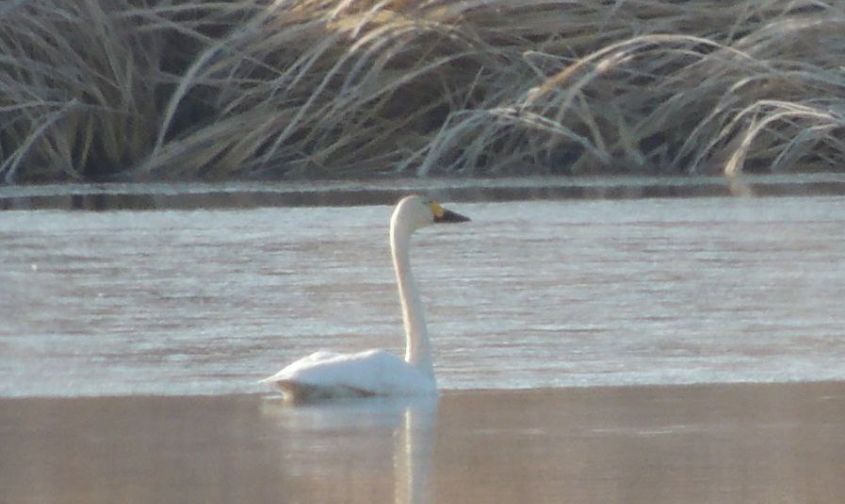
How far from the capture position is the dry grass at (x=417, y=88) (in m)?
14.7

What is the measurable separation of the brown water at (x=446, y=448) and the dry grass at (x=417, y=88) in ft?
26.5

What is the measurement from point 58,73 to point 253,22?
1294 millimetres

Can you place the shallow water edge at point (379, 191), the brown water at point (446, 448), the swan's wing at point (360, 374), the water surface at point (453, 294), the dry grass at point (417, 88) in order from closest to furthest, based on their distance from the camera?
the brown water at point (446, 448), the swan's wing at point (360, 374), the water surface at point (453, 294), the shallow water edge at point (379, 191), the dry grass at point (417, 88)

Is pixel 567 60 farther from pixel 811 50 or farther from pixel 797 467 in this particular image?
pixel 797 467

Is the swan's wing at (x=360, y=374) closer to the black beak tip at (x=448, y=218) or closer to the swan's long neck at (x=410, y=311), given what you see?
the swan's long neck at (x=410, y=311)

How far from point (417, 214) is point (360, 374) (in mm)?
1161

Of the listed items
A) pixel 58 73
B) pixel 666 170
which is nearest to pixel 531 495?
pixel 666 170

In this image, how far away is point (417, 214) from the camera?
7.77m

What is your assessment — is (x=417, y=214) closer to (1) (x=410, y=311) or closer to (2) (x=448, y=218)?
(2) (x=448, y=218)

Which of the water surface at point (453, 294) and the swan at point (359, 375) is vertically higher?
the swan at point (359, 375)

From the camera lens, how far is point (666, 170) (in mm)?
14602

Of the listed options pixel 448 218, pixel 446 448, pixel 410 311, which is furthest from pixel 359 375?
pixel 448 218

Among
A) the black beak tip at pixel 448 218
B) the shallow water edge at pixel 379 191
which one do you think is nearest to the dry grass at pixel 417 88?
the shallow water edge at pixel 379 191

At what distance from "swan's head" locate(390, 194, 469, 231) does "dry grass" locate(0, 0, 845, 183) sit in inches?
262
